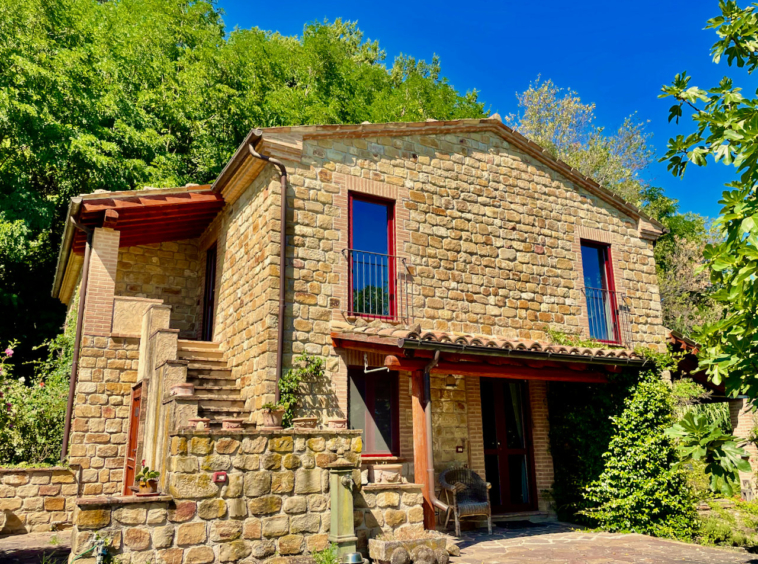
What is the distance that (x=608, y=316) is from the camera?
1159cm

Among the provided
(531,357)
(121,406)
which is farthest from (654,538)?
(121,406)

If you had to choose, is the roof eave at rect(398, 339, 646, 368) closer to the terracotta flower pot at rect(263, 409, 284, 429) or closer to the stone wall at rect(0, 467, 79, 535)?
the terracotta flower pot at rect(263, 409, 284, 429)

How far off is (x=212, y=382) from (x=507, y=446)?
5.25 m

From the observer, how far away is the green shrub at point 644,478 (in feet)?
29.3

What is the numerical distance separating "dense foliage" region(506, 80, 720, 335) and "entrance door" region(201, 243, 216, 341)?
15019 mm

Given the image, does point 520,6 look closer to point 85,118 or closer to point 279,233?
point 279,233

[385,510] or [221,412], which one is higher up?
[221,412]

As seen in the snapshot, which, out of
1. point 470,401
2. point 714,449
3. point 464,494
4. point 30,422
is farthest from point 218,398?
point 714,449

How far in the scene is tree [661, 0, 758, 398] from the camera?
393cm

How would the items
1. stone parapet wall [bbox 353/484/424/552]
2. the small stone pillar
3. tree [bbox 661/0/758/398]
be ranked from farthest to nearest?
stone parapet wall [bbox 353/484/424/552], the small stone pillar, tree [bbox 661/0/758/398]

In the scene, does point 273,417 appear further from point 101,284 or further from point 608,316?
point 608,316

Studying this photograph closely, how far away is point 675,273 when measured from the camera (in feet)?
78.0

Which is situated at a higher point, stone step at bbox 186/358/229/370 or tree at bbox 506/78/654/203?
tree at bbox 506/78/654/203

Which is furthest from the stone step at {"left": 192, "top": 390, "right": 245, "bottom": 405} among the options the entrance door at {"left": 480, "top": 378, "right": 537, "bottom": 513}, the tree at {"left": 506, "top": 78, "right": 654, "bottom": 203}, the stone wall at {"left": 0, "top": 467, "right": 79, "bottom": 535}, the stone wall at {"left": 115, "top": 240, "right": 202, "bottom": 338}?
the tree at {"left": 506, "top": 78, "right": 654, "bottom": 203}
